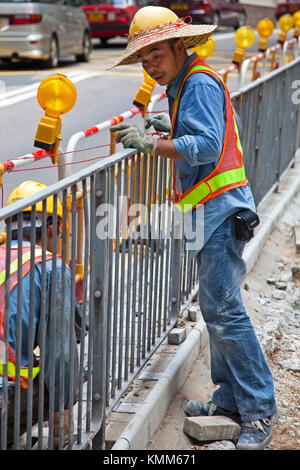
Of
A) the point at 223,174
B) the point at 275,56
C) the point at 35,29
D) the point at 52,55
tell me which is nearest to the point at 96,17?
the point at 52,55

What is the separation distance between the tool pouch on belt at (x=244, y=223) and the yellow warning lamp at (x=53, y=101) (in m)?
1.46

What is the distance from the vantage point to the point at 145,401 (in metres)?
4.19

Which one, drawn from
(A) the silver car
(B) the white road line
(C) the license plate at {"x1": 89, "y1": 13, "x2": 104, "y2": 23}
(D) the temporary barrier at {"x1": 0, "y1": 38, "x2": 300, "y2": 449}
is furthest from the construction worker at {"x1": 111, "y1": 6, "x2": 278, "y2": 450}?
(C) the license plate at {"x1": 89, "y1": 13, "x2": 104, "y2": 23}

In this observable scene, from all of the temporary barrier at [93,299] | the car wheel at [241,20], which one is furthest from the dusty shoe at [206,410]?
the car wheel at [241,20]

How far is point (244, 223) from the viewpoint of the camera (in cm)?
402

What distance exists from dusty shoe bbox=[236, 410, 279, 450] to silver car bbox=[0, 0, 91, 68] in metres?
13.7

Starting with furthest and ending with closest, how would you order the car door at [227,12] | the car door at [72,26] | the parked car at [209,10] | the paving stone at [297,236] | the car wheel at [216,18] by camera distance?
the car door at [227,12]
the car wheel at [216,18]
the parked car at [209,10]
the car door at [72,26]
the paving stone at [297,236]

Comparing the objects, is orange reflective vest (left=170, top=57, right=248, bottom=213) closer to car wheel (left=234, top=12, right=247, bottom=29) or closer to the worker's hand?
the worker's hand

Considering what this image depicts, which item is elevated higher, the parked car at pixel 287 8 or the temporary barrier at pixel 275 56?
the temporary barrier at pixel 275 56

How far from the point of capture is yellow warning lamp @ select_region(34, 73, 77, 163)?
4.91m

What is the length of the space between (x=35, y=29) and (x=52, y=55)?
3.06 ft

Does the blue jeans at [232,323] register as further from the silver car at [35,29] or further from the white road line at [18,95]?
the silver car at [35,29]

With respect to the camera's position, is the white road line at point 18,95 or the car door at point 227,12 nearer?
the white road line at point 18,95

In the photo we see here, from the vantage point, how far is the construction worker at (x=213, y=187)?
372 centimetres
